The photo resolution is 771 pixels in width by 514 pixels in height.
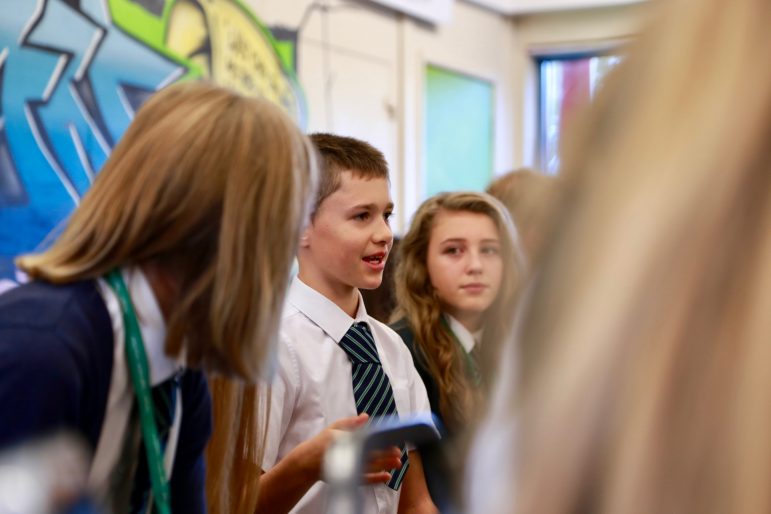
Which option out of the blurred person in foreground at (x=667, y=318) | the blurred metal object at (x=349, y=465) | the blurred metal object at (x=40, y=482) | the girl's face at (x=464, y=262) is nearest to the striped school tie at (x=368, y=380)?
the girl's face at (x=464, y=262)

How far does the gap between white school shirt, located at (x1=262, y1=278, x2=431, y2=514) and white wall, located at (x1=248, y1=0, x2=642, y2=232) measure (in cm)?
278

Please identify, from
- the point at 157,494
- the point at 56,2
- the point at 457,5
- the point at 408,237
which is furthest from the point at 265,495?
the point at 457,5

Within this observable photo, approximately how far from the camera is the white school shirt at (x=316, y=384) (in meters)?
2.02

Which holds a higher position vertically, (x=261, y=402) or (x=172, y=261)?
(x=172, y=261)

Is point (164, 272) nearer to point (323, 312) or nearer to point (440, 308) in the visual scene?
point (323, 312)

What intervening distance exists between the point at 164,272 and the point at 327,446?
1.64 ft

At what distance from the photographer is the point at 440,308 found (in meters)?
2.85

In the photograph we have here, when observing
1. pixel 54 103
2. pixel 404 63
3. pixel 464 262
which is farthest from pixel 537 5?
pixel 464 262

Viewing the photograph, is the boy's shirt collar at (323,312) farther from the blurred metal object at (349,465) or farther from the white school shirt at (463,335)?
the blurred metal object at (349,465)

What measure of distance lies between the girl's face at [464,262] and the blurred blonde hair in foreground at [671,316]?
2.43 meters

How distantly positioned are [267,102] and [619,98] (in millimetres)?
1022

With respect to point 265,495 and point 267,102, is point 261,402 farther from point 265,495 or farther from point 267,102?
point 267,102

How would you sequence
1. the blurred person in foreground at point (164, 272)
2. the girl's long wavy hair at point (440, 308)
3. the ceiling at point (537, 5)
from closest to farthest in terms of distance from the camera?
1. the blurred person in foreground at point (164, 272)
2. the girl's long wavy hair at point (440, 308)
3. the ceiling at point (537, 5)

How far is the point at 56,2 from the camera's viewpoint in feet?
13.0
